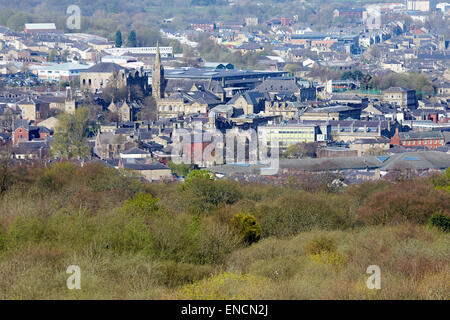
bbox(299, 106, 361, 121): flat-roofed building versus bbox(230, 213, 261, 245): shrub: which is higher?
bbox(230, 213, 261, 245): shrub

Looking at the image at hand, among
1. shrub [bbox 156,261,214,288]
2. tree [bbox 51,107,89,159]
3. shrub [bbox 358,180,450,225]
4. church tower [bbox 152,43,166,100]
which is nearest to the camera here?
shrub [bbox 156,261,214,288]

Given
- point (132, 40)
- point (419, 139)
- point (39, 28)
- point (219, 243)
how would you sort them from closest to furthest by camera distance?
point (219, 243), point (419, 139), point (132, 40), point (39, 28)

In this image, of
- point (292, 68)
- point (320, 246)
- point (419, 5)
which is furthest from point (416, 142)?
point (419, 5)

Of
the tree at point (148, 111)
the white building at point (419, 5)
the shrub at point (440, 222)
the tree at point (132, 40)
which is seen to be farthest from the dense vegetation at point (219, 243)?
the white building at point (419, 5)

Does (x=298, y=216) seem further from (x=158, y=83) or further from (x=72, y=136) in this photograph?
(x=158, y=83)

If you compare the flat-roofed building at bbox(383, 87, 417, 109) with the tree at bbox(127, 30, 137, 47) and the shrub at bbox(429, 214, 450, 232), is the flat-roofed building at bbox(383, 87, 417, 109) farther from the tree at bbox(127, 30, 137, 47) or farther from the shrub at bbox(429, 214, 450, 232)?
the tree at bbox(127, 30, 137, 47)

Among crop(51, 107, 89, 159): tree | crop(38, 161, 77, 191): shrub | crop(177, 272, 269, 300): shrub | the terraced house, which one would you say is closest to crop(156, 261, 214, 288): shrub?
crop(177, 272, 269, 300): shrub

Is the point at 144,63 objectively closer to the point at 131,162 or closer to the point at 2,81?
the point at 2,81
